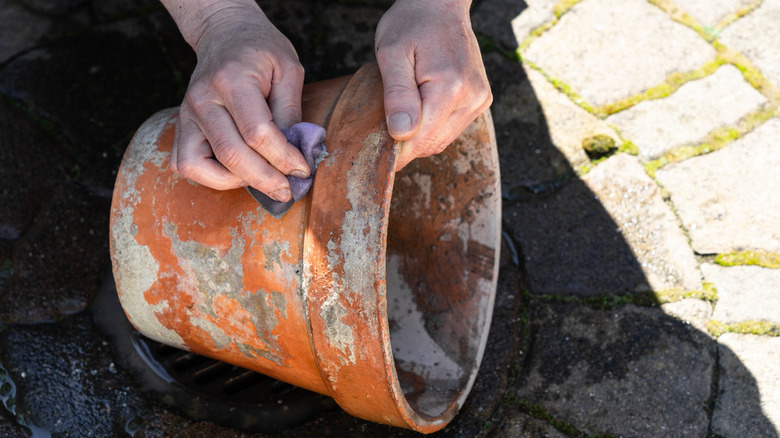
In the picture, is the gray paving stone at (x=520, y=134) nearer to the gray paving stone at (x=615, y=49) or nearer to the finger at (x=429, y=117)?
the gray paving stone at (x=615, y=49)

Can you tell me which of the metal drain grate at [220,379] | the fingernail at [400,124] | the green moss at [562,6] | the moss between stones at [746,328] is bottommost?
the metal drain grate at [220,379]

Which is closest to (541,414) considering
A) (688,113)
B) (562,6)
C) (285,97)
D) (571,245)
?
(571,245)

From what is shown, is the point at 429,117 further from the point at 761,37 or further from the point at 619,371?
the point at 761,37

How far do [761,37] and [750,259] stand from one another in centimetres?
116

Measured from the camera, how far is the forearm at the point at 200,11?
1.75 metres

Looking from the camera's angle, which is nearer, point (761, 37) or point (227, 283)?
point (227, 283)

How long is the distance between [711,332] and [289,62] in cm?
176

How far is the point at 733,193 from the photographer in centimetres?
238

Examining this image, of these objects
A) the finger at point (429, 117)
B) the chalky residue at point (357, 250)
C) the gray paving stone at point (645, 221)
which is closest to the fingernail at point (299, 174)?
the chalky residue at point (357, 250)

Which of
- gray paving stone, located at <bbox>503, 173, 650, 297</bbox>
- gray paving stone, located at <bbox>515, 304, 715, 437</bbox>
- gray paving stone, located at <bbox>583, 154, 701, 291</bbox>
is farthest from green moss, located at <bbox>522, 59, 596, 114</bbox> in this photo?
gray paving stone, located at <bbox>515, 304, 715, 437</bbox>

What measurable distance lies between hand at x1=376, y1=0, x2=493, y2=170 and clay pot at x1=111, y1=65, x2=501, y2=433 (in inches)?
2.5

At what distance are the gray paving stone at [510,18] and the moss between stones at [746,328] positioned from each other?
1521mm

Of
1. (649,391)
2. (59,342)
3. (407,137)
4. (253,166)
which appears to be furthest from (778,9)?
(59,342)

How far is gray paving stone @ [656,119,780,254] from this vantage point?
229 centimetres
